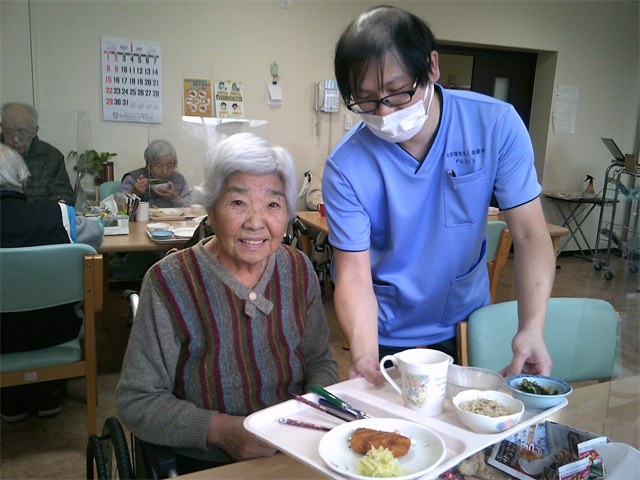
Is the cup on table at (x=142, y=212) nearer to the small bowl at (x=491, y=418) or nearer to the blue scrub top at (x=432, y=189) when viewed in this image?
the blue scrub top at (x=432, y=189)

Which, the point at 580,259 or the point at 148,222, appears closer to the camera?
the point at 148,222

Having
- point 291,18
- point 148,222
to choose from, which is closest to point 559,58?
point 291,18

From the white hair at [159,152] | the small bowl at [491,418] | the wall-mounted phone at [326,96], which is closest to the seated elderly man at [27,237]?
the white hair at [159,152]

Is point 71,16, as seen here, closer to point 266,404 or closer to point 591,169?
point 266,404

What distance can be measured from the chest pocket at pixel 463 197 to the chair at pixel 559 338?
273 mm

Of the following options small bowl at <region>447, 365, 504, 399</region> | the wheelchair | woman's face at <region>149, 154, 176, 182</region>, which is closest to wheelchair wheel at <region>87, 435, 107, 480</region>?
the wheelchair

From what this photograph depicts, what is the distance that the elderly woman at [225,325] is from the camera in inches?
44.3

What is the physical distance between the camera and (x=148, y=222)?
131 inches

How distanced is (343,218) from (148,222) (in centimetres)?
240

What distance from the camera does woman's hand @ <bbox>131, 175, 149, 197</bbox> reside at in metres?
3.72

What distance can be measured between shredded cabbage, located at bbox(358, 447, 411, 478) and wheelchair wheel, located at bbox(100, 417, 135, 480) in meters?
0.61

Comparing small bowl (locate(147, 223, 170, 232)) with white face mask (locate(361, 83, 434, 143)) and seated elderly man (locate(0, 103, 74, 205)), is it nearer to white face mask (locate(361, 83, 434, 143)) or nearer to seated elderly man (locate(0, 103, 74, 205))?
seated elderly man (locate(0, 103, 74, 205))

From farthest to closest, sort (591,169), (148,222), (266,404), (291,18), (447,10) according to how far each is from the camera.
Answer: (591,169), (447,10), (291,18), (148,222), (266,404)

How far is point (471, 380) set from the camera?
0.92 meters
